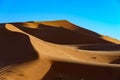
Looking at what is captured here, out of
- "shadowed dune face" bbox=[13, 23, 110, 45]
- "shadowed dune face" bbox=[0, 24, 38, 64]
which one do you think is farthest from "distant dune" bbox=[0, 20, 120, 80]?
"shadowed dune face" bbox=[13, 23, 110, 45]

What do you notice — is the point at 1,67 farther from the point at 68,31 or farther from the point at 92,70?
the point at 68,31

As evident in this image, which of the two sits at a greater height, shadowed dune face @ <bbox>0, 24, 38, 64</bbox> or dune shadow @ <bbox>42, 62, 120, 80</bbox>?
shadowed dune face @ <bbox>0, 24, 38, 64</bbox>

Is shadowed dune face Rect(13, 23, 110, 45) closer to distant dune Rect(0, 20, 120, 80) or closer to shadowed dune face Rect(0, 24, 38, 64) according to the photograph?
distant dune Rect(0, 20, 120, 80)

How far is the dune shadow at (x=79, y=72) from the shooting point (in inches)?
690

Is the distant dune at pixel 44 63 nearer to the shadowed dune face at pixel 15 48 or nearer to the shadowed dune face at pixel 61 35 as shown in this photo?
the shadowed dune face at pixel 15 48

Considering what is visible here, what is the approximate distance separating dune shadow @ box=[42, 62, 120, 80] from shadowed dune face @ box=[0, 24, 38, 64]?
1969 millimetres

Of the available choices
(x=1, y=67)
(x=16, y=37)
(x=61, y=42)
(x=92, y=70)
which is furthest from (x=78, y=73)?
(x=61, y=42)

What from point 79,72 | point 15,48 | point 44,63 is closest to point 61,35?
point 15,48

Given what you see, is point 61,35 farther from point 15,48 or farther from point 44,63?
point 44,63

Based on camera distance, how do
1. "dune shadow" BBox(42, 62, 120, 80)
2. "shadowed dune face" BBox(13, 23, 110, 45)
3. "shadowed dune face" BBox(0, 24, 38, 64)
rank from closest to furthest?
"dune shadow" BBox(42, 62, 120, 80)
"shadowed dune face" BBox(0, 24, 38, 64)
"shadowed dune face" BBox(13, 23, 110, 45)

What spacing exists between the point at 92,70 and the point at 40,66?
2570 millimetres

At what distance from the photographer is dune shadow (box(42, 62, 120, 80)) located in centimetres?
1752

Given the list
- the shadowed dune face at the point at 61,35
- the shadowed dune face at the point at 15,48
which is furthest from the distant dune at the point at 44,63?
the shadowed dune face at the point at 61,35

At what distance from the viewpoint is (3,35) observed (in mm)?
27812
